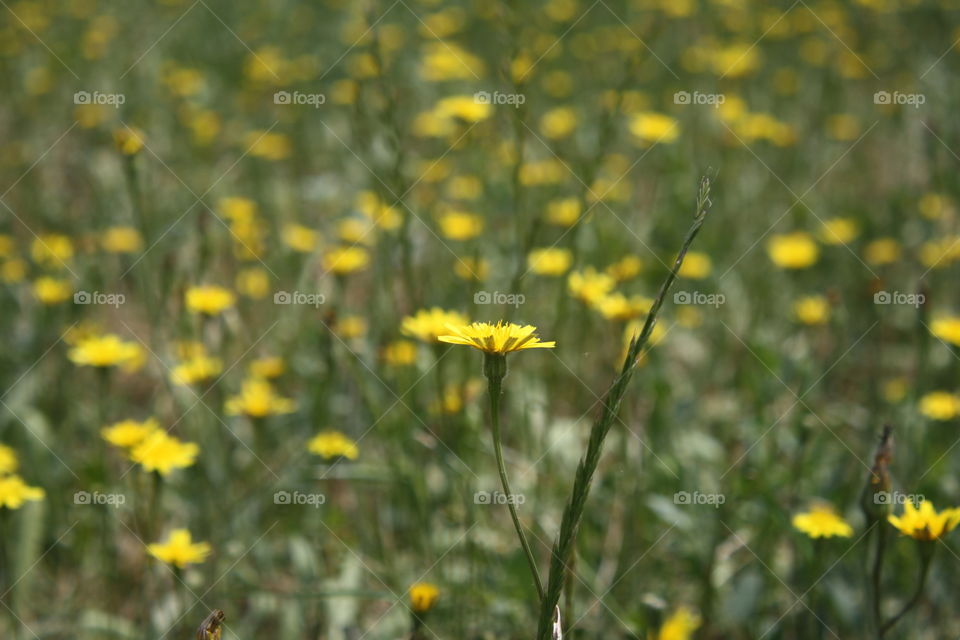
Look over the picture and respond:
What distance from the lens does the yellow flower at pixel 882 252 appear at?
3453 millimetres

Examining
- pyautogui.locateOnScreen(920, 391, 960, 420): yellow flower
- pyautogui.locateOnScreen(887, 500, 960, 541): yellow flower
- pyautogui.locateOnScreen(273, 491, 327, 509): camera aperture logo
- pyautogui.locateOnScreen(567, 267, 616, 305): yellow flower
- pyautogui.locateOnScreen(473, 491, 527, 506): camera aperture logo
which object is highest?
pyautogui.locateOnScreen(567, 267, 616, 305): yellow flower

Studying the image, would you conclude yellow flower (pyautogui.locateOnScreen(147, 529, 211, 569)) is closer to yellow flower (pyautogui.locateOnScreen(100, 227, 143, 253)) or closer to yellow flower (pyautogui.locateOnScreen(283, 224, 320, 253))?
yellow flower (pyautogui.locateOnScreen(283, 224, 320, 253))

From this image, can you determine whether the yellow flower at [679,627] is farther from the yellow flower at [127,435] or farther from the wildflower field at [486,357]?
the yellow flower at [127,435]

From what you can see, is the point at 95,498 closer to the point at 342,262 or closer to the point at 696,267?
the point at 342,262

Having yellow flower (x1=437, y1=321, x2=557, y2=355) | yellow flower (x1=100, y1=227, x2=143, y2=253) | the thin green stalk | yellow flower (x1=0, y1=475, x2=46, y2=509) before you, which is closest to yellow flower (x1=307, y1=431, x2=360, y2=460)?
yellow flower (x1=0, y1=475, x2=46, y2=509)

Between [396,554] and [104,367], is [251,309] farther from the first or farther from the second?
[396,554]

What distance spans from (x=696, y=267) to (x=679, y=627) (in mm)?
1562

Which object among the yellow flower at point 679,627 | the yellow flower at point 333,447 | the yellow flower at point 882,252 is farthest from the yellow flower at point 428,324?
the yellow flower at point 882,252

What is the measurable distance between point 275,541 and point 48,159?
318 centimetres

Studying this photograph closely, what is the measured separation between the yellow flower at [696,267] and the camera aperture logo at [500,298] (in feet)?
2.36

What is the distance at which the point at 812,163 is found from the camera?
4.40 metres

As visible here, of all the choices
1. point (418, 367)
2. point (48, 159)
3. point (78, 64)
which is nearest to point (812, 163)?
point (418, 367)

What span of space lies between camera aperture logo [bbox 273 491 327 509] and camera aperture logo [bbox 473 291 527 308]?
706 millimetres

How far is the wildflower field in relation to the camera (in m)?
2.20
